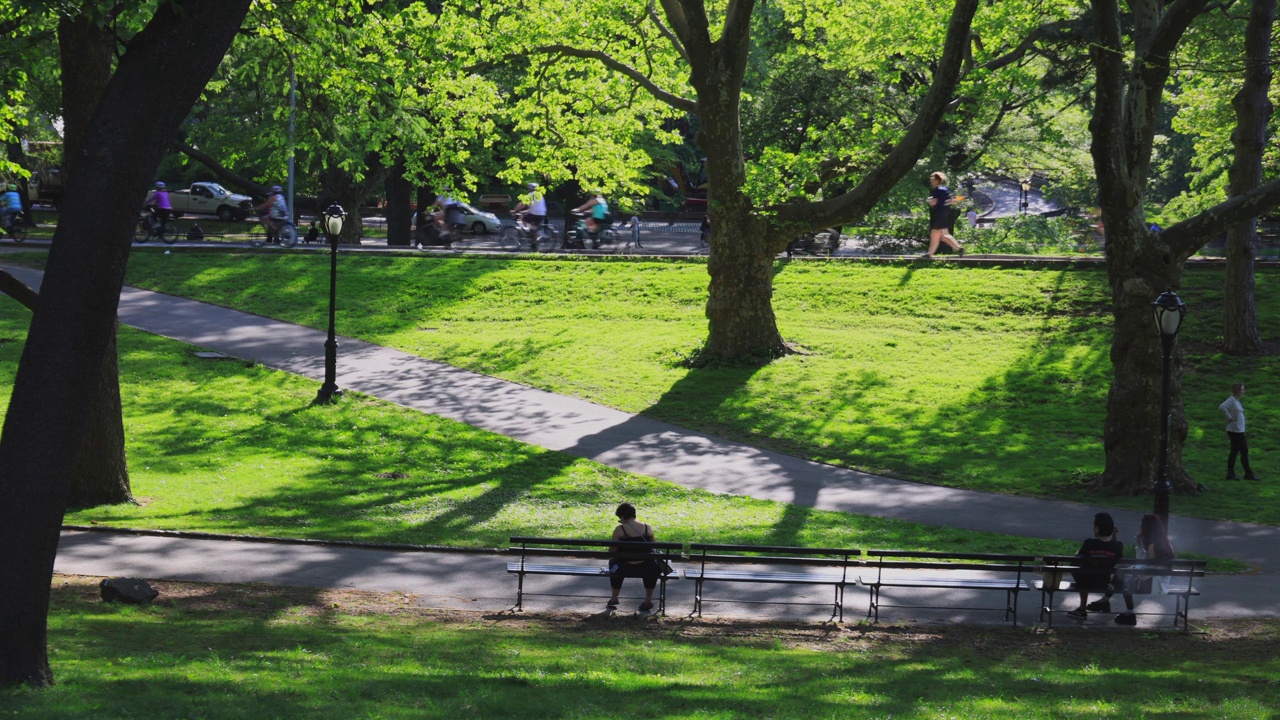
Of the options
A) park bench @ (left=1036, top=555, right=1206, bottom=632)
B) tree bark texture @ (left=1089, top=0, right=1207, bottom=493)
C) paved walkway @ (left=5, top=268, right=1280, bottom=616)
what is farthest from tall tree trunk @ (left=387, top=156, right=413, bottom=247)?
park bench @ (left=1036, top=555, right=1206, bottom=632)

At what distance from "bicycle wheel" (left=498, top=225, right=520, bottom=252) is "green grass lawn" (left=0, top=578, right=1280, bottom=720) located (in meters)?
24.0

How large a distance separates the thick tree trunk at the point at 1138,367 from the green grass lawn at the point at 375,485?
2.94 metres

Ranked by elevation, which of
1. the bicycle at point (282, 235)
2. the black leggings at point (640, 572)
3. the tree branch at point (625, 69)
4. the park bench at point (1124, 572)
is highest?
the tree branch at point (625, 69)

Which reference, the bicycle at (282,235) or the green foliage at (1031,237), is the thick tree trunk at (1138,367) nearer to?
the green foliage at (1031,237)

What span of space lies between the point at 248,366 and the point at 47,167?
40120mm

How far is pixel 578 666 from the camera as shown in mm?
9250

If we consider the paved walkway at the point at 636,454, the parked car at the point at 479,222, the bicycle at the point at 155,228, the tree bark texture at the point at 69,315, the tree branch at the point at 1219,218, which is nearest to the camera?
the tree bark texture at the point at 69,315

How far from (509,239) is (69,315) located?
28.5 m

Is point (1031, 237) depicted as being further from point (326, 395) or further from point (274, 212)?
point (274, 212)

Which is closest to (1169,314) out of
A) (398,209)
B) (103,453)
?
(103,453)

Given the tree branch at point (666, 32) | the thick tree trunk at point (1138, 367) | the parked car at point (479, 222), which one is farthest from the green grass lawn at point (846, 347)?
the parked car at point (479, 222)

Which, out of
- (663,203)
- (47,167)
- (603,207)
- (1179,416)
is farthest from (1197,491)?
(47,167)

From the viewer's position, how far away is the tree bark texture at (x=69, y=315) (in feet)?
24.5

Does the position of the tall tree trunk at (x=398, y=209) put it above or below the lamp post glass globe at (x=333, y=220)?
above
